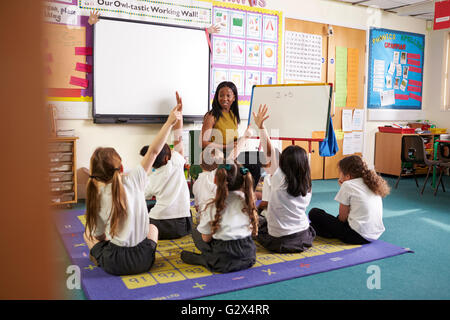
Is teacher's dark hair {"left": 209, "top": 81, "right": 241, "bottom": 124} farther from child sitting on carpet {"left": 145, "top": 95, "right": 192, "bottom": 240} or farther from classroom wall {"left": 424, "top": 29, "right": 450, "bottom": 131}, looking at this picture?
classroom wall {"left": 424, "top": 29, "right": 450, "bottom": 131}

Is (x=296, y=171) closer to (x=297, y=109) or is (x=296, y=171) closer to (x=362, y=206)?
(x=362, y=206)

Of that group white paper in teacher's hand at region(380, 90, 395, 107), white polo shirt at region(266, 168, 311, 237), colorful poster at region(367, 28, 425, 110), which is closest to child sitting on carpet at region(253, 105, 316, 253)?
white polo shirt at region(266, 168, 311, 237)

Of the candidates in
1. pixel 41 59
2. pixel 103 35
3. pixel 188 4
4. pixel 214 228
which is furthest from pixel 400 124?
pixel 41 59

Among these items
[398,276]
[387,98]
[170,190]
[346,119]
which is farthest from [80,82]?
[387,98]

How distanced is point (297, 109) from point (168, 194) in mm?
1660

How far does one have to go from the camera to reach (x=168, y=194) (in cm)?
293

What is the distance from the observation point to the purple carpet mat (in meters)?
2.05

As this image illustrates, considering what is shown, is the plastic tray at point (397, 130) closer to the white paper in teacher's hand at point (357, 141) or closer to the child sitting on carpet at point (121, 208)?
the white paper in teacher's hand at point (357, 141)

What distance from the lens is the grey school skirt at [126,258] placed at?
7.26 ft

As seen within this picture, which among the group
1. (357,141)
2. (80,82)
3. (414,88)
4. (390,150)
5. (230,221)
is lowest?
(230,221)

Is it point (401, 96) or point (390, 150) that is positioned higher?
point (401, 96)

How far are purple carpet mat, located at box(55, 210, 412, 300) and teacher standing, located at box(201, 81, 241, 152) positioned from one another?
1096 mm

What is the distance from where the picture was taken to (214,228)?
7.54 feet
